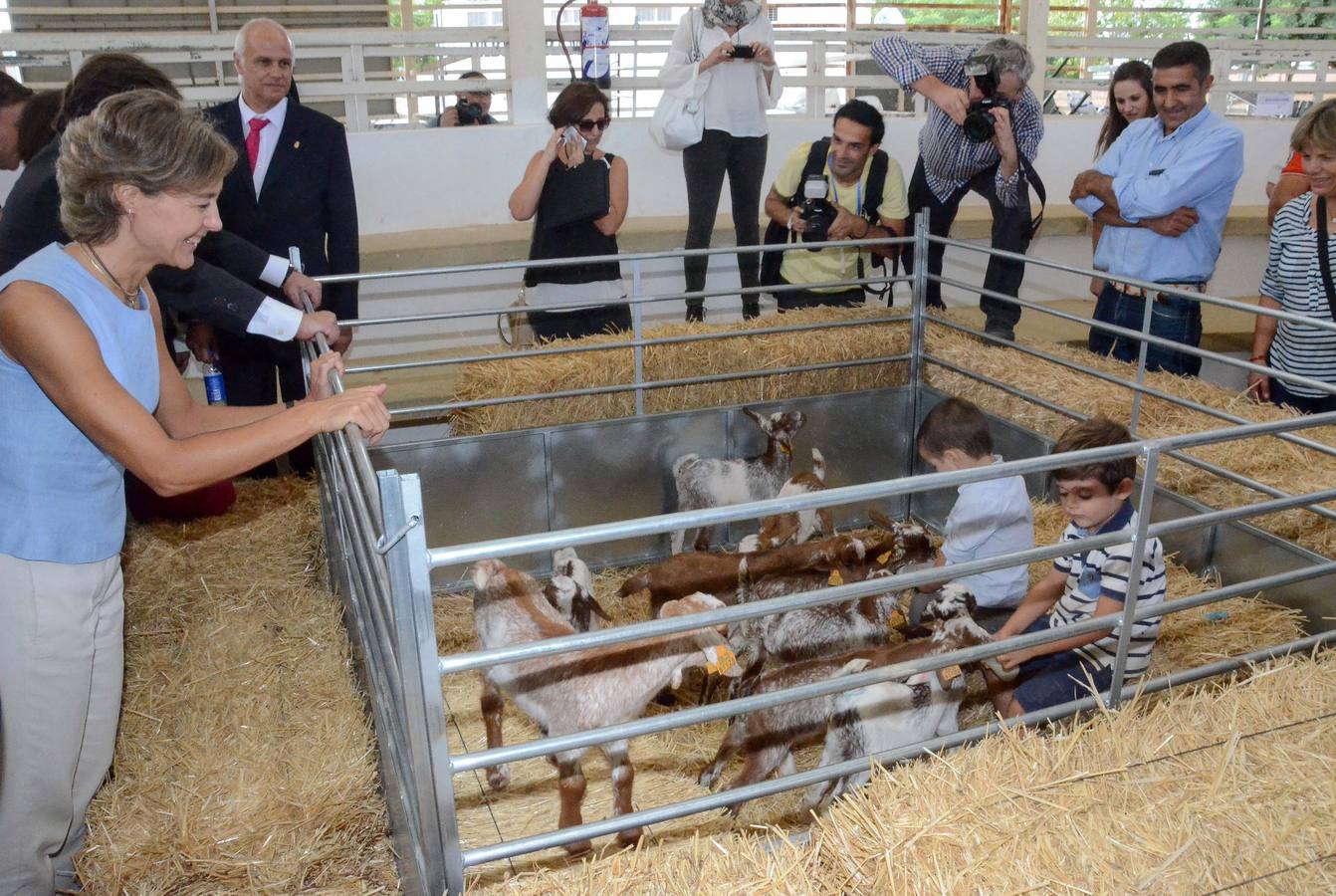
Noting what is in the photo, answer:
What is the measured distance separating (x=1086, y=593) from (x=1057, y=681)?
25 centimetres

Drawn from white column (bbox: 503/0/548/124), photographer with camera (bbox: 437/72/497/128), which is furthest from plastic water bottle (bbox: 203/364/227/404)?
white column (bbox: 503/0/548/124)

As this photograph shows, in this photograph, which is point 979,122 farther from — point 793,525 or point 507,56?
point 507,56

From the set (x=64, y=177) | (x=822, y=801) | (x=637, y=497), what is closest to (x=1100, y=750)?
(x=822, y=801)

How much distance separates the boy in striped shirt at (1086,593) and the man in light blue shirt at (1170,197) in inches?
83.1

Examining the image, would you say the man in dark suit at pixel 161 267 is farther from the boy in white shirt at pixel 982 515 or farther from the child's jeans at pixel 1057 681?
the child's jeans at pixel 1057 681

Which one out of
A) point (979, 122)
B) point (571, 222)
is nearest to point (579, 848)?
point (571, 222)

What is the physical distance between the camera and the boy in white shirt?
3.56 meters

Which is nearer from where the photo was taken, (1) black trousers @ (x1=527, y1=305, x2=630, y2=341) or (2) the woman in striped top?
(2) the woman in striped top

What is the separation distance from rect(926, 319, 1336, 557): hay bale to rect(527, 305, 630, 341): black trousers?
1654 mm

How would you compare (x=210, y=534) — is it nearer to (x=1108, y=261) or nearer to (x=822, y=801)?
(x=822, y=801)

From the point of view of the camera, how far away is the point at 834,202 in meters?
5.53

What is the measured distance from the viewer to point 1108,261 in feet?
16.8

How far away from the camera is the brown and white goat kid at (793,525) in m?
4.22

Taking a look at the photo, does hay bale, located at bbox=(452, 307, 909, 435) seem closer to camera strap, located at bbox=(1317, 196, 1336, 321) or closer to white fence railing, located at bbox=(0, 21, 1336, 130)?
camera strap, located at bbox=(1317, 196, 1336, 321)
